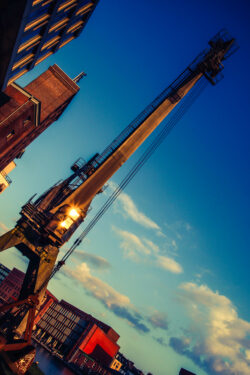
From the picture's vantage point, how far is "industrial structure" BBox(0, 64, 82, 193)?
17.4 metres

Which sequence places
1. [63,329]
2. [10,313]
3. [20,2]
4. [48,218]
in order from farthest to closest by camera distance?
[63,329], [48,218], [10,313], [20,2]

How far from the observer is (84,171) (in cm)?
1719

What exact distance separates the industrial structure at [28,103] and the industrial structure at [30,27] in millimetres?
2518

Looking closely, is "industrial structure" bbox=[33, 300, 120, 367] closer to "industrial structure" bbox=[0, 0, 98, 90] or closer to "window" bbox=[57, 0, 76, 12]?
"industrial structure" bbox=[0, 0, 98, 90]

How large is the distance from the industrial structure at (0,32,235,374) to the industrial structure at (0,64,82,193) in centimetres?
728

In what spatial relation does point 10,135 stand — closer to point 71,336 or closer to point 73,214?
point 73,214

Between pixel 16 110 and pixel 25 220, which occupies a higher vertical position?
pixel 16 110

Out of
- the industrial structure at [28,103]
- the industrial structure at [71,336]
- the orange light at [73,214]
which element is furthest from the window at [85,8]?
the industrial structure at [71,336]

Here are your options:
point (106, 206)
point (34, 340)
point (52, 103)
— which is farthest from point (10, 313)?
point (34, 340)

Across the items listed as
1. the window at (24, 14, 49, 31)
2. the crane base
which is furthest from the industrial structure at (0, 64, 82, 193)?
the crane base

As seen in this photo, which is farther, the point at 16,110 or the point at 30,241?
the point at 16,110

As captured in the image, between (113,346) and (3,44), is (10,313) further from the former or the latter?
(113,346)

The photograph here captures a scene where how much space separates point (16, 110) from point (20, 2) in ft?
39.5

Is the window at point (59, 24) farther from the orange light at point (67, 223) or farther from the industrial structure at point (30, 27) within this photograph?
the orange light at point (67, 223)
